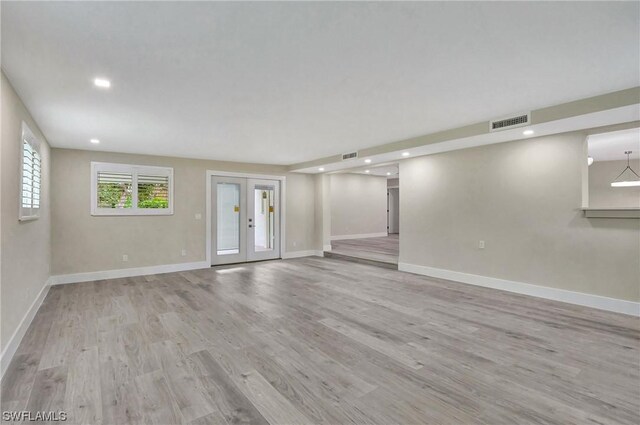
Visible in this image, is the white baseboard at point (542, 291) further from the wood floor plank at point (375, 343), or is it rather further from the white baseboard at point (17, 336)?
the white baseboard at point (17, 336)

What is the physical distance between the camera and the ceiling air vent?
3.87 metres

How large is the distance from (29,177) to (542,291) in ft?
23.0

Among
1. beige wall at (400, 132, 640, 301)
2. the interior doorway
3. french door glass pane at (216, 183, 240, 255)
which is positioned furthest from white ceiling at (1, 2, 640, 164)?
the interior doorway

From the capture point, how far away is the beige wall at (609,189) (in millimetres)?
7359

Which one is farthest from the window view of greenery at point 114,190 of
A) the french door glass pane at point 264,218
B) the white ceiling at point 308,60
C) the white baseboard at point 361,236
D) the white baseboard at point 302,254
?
the white baseboard at point 361,236

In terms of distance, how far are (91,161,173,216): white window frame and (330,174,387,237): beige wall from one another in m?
6.36

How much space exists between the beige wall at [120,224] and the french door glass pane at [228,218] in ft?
1.36

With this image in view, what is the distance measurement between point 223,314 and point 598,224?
516cm

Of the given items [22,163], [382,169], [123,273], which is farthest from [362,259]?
[22,163]

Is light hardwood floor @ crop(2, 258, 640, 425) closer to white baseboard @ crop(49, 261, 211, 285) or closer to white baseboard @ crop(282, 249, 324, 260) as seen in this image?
white baseboard @ crop(49, 261, 211, 285)

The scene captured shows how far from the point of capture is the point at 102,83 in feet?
9.52

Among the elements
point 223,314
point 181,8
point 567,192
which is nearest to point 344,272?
point 223,314

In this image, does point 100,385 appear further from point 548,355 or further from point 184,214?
point 184,214

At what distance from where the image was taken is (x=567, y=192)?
14.5 feet
